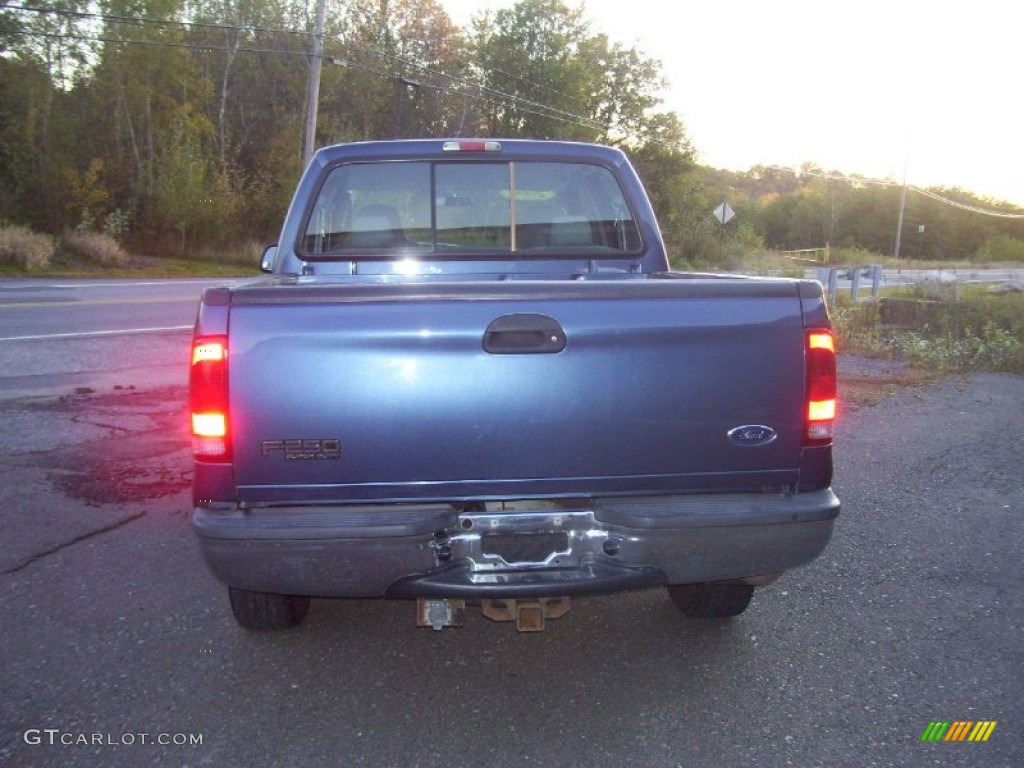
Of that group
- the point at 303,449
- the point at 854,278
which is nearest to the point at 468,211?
the point at 303,449

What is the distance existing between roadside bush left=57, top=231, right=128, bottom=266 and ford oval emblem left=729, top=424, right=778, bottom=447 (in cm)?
2714

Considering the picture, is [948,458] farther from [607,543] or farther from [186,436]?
[186,436]

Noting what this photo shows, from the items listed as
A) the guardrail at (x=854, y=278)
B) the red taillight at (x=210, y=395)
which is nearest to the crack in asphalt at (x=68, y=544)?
the red taillight at (x=210, y=395)

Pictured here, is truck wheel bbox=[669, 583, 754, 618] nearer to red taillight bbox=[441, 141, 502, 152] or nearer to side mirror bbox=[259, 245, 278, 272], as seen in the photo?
red taillight bbox=[441, 141, 502, 152]

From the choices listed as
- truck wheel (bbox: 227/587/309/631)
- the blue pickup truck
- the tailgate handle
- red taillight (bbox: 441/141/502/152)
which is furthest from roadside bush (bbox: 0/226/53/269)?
the tailgate handle

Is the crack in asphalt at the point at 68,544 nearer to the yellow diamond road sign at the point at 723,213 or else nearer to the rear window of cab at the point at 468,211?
the rear window of cab at the point at 468,211

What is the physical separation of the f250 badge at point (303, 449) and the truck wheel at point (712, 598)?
1621 mm

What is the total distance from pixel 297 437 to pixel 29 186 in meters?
33.9

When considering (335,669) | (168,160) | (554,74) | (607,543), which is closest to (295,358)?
(607,543)

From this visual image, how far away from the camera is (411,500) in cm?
287

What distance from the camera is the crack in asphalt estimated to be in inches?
173

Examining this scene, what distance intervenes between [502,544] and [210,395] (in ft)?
3.38

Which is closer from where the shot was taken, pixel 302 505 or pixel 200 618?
pixel 302 505

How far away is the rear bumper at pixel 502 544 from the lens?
2799mm
